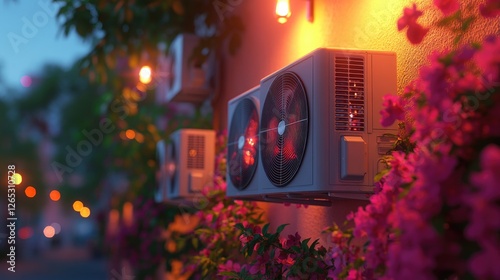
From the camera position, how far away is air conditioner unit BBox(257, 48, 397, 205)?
206cm

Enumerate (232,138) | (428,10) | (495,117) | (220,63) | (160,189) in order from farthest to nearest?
(160,189)
(220,63)
(232,138)
(428,10)
(495,117)

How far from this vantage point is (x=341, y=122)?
2098 millimetres

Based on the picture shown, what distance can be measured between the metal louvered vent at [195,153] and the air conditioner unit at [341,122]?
200cm

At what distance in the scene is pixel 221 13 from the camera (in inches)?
174

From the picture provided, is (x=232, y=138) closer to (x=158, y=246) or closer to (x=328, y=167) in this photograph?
(x=328, y=167)

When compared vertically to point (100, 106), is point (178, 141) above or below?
below

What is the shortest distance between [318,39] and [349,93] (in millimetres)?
762

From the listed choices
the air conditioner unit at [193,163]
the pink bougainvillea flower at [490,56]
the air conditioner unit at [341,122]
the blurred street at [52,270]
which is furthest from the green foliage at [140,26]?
the blurred street at [52,270]

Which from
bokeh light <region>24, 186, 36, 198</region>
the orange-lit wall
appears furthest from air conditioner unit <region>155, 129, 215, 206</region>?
bokeh light <region>24, 186, 36, 198</region>

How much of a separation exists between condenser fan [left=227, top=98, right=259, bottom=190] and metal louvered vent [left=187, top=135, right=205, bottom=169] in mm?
1035

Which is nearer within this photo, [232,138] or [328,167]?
[328,167]

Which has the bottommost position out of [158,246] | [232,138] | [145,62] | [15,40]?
[158,246]

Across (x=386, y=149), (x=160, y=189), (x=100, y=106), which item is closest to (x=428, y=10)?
(x=386, y=149)

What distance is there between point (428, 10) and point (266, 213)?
1.72 m
